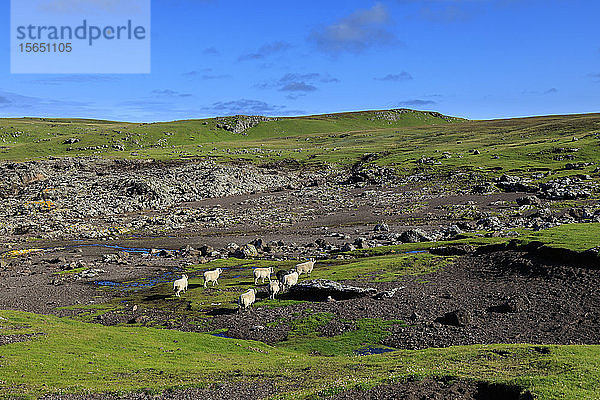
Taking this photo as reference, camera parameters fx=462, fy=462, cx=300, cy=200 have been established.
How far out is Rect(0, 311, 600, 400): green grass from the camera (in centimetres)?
2098

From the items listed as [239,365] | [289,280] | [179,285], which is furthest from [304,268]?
[239,365]

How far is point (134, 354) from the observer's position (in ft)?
96.0

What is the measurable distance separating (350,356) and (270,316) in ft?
35.4

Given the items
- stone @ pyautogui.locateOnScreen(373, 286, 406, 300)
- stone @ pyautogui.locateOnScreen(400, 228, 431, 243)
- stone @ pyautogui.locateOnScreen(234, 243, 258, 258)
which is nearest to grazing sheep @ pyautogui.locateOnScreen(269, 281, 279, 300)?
stone @ pyautogui.locateOnScreen(373, 286, 406, 300)

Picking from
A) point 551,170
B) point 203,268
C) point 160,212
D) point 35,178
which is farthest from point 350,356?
point 35,178

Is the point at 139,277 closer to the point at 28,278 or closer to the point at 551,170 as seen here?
the point at 28,278

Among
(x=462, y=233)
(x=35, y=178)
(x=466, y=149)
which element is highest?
(x=466, y=149)

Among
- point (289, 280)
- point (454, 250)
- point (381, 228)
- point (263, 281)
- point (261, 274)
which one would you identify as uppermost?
point (381, 228)

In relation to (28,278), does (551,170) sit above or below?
above

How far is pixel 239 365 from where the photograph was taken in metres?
27.5

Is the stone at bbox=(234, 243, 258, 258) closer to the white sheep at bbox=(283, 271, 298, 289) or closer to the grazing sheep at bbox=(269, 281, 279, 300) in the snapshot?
the white sheep at bbox=(283, 271, 298, 289)

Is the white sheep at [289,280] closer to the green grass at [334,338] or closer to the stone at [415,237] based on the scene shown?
the green grass at [334,338]

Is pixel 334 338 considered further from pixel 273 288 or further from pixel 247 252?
pixel 247 252

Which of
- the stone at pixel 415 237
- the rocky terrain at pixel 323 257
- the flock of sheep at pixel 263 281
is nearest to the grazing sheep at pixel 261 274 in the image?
the flock of sheep at pixel 263 281
